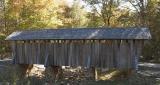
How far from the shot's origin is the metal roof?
2089 cm

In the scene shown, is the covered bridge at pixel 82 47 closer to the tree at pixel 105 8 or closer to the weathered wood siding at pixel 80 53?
the weathered wood siding at pixel 80 53

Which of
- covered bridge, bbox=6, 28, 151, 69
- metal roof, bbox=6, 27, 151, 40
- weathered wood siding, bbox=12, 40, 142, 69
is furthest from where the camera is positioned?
weathered wood siding, bbox=12, 40, 142, 69

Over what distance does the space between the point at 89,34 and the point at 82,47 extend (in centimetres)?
127

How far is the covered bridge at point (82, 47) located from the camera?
2125 centimetres

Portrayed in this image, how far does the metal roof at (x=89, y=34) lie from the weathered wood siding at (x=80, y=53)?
1.67ft

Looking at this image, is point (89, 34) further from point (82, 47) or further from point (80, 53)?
point (80, 53)

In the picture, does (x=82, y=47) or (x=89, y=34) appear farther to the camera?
(x=82, y=47)

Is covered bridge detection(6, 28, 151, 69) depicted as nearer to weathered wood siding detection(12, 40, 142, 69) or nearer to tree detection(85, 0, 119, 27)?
weathered wood siding detection(12, 40, 142, 69)

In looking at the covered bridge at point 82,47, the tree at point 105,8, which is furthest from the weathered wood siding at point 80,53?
the tree at point 105,8

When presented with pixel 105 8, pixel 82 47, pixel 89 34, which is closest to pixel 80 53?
pixel 82 47

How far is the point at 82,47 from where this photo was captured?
23.0m

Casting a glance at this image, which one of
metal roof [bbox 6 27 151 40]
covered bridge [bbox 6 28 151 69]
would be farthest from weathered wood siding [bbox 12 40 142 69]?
Result: metal roof [bbox 6 27 151 40]

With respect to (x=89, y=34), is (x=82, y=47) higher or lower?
lower

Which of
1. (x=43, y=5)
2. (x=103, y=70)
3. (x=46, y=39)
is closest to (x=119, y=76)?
(x=103, y=70)
